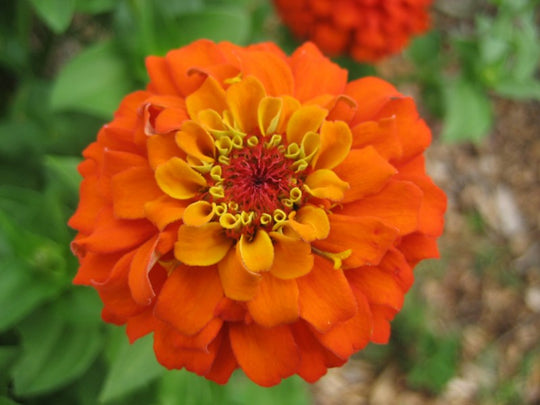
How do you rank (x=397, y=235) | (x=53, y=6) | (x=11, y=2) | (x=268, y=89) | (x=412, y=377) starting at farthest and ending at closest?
(x=412, y=377) → (x=11, y=2) → (x=53, y=6) → (x=268, y=89) → (x=397, y=235)

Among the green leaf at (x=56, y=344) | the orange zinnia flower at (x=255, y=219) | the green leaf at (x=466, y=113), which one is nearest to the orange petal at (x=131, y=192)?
the orange zinnia flower at (x=255, y=219)

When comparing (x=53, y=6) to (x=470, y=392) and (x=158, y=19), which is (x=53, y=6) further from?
(x=470, y=392)

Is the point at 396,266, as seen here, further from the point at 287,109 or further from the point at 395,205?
the point at 287,109

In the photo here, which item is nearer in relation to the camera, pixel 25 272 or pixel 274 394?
pixel 25 272

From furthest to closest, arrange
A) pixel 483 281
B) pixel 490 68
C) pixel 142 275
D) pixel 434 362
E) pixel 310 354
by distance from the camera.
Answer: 1. pixel 483 281
2. pixel 434 362
3. pixel 490 68
4. pixel 310 354
5. pixel 142 275

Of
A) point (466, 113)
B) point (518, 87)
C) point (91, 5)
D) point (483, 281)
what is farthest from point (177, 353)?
point (483, 281)

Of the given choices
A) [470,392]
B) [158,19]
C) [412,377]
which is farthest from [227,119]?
[470,392]
